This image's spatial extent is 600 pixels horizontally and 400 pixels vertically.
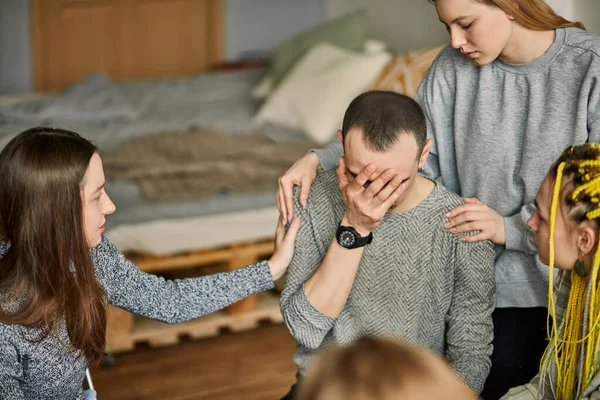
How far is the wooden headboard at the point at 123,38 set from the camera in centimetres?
502

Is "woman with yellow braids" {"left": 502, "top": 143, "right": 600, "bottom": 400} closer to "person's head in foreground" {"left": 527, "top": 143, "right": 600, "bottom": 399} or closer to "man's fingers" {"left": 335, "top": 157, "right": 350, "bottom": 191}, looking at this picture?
"person's head in foreground" {"left": 527, "top": 143, "right": 600, "bottom": 399}

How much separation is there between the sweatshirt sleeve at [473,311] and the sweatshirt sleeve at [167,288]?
386mm

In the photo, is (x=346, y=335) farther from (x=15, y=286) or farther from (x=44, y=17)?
(x=44, y=17)

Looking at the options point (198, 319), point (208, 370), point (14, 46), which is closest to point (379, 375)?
point (208, 370)

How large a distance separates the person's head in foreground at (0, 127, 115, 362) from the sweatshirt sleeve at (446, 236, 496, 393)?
0.70 meters

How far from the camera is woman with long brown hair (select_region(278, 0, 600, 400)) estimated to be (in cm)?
163

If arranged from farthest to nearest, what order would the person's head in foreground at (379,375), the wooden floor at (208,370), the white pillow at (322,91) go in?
1. the white pillow at (322,91)
2. the wooden floor at (208,370)
3. the person's head in foreground at (379,375)

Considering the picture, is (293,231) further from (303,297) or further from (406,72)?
(406,72)

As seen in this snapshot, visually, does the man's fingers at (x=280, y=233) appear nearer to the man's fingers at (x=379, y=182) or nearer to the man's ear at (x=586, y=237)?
the man's fingers at (x=379, y=182)

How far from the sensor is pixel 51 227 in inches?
59.4

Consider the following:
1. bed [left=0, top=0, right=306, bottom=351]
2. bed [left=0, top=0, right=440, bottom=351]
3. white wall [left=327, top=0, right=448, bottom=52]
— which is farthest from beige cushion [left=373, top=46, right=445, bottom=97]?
bed [left=0, top=0, right=306, bottom=351]

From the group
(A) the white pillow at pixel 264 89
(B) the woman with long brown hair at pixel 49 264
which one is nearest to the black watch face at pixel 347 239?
(B) the woman with long brown hair at pixel 49 264

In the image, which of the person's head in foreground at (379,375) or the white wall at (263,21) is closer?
the person's head in foreground at (379,375)

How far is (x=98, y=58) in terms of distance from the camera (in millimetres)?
5164
